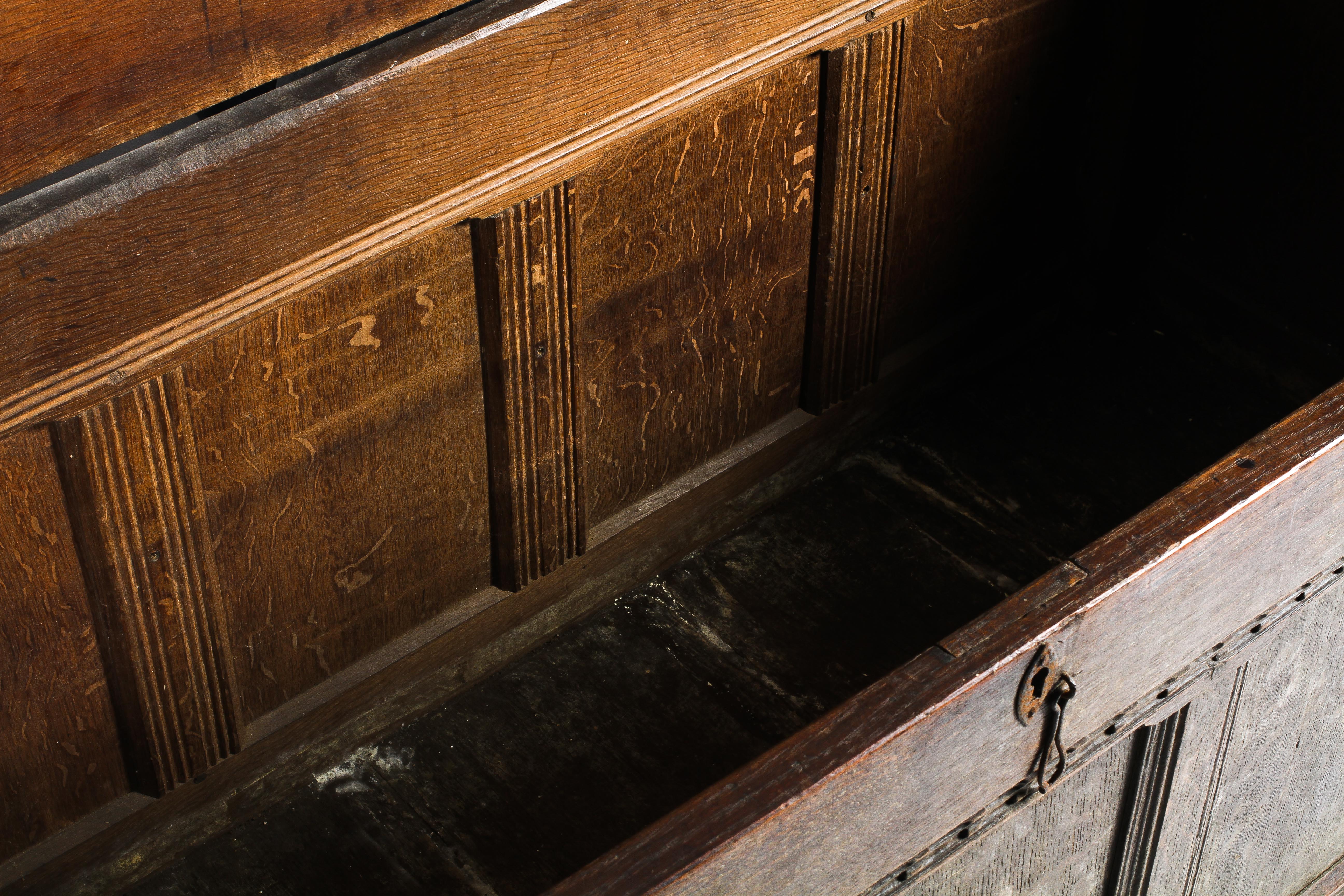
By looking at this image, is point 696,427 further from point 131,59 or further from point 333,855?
point 131,59

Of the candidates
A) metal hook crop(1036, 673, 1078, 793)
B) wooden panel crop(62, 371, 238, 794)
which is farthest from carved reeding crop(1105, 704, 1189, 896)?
wooden panel crop(62, 371, 238, 794)

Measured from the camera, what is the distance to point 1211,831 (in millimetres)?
1854

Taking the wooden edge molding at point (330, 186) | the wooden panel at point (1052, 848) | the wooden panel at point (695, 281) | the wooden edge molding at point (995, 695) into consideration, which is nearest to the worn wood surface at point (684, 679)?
the wooden panel at point (695, 281)

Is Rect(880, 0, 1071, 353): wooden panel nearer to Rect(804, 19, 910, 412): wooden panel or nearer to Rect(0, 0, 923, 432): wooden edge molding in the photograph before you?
Rect(804, 19, 910, 412): wooden panel

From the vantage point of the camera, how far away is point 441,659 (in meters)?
2.02

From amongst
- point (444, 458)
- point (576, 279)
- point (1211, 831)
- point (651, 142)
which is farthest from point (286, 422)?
point (1211, 831)

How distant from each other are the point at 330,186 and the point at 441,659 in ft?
2.21

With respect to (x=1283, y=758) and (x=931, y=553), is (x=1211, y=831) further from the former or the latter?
(x=931, y=553)

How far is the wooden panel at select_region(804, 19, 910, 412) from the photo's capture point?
2029 mm

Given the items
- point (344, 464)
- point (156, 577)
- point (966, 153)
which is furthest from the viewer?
point (966, 153)

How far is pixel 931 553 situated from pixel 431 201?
2.97ft

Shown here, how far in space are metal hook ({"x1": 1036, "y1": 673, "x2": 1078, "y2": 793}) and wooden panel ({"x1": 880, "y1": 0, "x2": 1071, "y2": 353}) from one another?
875mm

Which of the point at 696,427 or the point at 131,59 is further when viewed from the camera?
the point at 696,427

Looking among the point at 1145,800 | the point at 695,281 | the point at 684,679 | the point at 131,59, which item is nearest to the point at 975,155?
the point at 695,281
